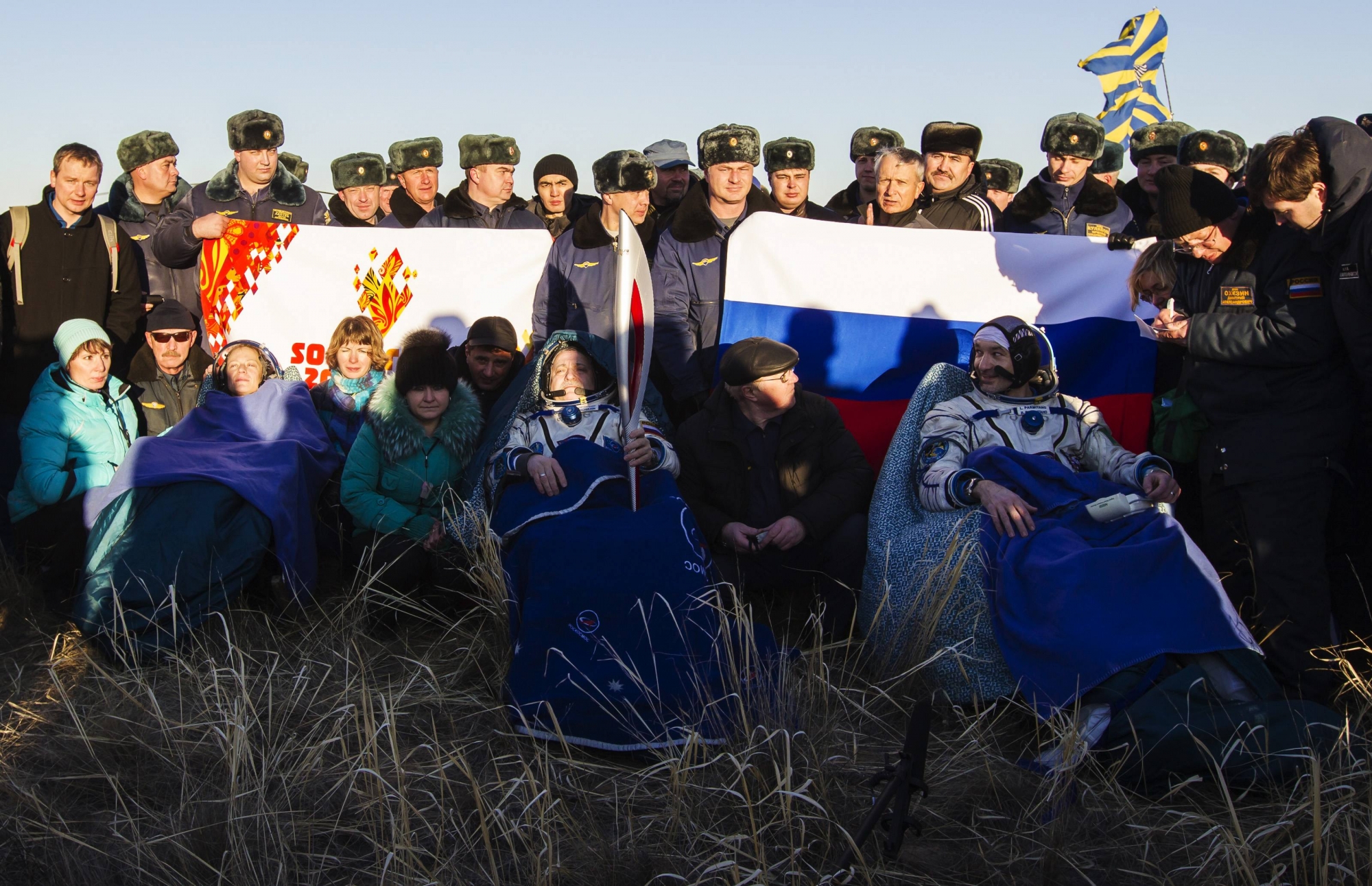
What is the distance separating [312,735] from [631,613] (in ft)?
3.30

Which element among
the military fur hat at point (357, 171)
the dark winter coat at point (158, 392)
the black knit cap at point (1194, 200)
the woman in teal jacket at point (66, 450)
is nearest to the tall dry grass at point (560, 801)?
the woman in teal jacket at point (66, 450)

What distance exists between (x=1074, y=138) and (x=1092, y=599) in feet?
11.5

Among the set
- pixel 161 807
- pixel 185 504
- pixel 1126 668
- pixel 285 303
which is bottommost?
pixel 161 807

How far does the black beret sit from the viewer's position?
435cm

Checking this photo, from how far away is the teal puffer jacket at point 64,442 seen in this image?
4660 mm

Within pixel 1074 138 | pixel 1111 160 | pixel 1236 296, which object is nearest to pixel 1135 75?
pixel 1111 160

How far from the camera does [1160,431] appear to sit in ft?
14.6

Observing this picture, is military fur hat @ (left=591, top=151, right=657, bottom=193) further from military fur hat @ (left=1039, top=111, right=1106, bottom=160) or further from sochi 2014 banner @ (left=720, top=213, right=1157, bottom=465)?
military fur hat @ (left=1039, top=111, right=1106, bottom=160)

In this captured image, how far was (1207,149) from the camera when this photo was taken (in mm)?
5629

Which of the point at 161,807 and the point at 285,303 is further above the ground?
the point at 285,303

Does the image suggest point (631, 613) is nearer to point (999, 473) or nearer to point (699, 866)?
point (699, 866)

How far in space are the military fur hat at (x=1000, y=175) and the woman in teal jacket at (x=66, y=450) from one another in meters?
5.20

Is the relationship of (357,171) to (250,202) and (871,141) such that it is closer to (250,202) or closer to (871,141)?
(250,202)

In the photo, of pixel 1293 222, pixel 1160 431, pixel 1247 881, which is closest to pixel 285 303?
pixel 1160 431
